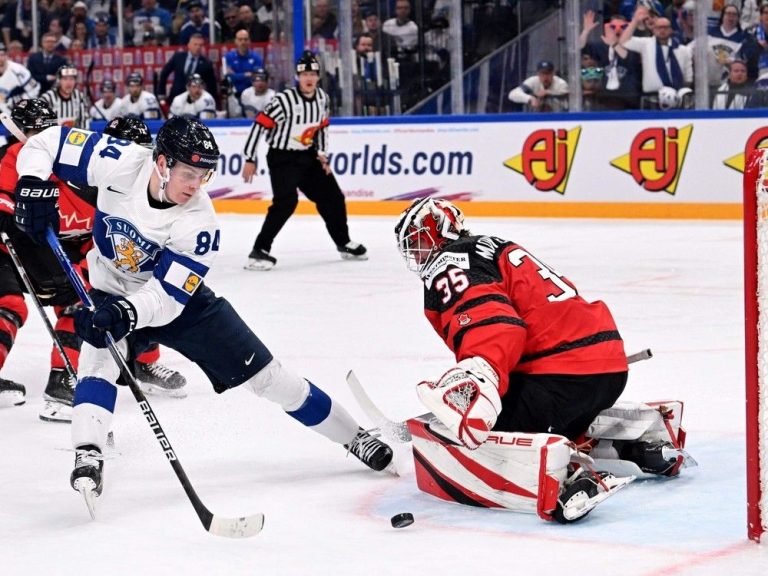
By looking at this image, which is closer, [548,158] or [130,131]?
[130,131]

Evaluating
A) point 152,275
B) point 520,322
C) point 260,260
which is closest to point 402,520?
point 520,322

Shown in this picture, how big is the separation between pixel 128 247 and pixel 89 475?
60 cm

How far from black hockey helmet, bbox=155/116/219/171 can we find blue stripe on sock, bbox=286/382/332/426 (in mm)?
670

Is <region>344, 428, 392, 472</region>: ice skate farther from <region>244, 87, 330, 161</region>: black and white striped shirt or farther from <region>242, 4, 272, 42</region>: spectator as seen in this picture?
<region>242, 4, 272, 42</region>: spectator

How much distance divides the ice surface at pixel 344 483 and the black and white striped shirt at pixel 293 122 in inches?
76.4

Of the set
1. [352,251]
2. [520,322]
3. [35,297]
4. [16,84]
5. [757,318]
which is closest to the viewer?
[757,318]

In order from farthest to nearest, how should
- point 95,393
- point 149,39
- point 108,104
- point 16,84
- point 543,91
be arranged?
1. point 149,39
2. point 108,104
3. point 16,84
4. point 543,91
5. point 95,393

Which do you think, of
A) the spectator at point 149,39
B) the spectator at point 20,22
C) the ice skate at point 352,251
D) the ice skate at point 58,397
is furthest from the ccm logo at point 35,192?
the spectator at point 20,22

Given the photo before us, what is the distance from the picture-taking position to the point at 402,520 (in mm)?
2963

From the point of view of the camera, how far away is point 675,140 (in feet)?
32.3

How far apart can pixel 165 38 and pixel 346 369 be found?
9.14 metres

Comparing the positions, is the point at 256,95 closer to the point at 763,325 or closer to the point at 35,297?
the point at 35,297

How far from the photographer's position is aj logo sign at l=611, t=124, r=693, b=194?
9.81 m

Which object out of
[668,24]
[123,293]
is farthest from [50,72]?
[123,293]
